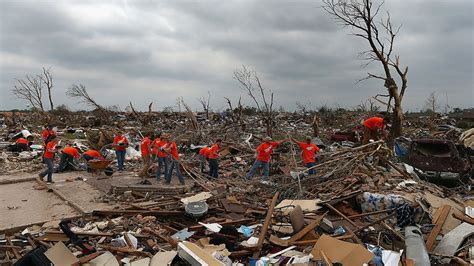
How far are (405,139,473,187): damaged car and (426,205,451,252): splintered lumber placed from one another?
3.04 m

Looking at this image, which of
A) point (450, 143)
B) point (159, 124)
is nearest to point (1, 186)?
point (450, 143)

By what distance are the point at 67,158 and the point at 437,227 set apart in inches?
461

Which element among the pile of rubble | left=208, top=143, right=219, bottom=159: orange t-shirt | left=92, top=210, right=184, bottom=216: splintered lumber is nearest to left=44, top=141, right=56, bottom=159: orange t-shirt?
the pile of rubble

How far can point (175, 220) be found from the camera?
7.90 metres

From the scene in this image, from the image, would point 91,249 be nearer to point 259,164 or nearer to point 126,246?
point 126,246

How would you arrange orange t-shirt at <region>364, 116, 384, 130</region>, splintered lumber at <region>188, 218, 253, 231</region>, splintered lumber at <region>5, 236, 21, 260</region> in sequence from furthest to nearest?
orange t-shirt at <region>364, 116, 384, 130</region> < splintered lumber at <region>188, 218, 253, 231</region> < splintered lumber at <region>5, 236, 21, 260</region>

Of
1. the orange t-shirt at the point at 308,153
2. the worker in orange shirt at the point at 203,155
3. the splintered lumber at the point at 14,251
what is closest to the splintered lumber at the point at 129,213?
the splintered lumber at the point at 14,251

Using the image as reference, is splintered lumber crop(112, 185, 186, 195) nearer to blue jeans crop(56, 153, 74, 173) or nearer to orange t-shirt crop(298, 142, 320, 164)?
orange t-shirt crop(298, 142, 320, 164)

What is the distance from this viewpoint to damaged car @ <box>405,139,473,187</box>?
9766 mm

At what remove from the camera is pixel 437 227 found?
21.0 ft

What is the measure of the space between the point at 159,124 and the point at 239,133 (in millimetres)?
10335

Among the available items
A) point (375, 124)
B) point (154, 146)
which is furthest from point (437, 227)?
point (154, 146)

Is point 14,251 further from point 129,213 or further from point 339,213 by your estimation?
point 339,213

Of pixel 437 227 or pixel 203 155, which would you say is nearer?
pixel 437 227
